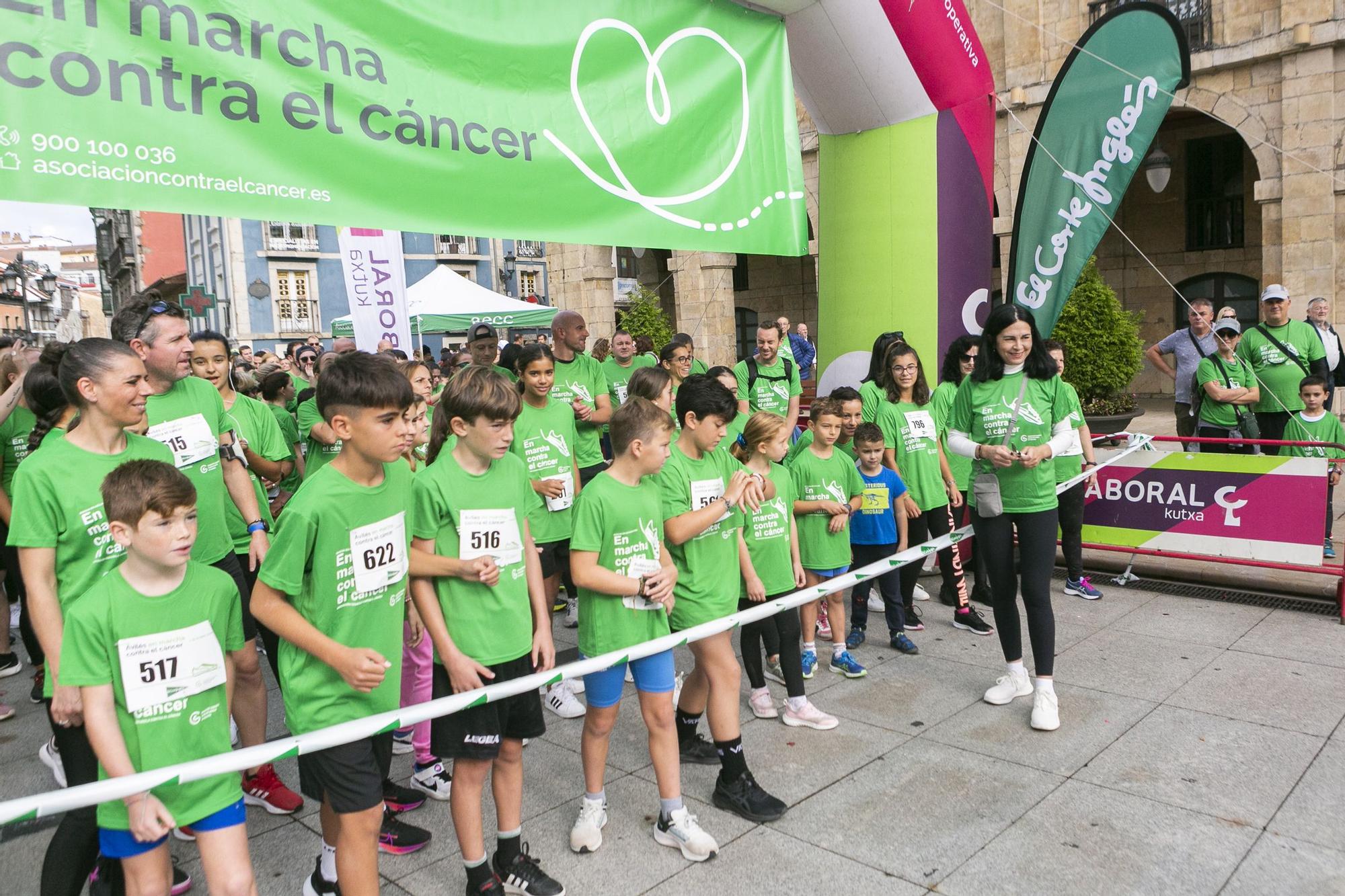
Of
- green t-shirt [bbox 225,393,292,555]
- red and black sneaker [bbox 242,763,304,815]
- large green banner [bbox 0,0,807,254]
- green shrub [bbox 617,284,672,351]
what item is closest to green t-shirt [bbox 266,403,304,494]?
green t-shirt [bbox 225,393,292,555]

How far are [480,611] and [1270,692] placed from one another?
12.8 feet

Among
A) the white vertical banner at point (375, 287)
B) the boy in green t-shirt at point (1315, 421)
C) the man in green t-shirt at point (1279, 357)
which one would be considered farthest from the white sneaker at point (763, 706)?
the white vertical banner at point (375, 287)

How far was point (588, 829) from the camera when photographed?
342 cm

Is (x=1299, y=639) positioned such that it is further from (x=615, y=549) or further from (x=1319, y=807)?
(x=615, y=549)

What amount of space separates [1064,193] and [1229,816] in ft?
13.3

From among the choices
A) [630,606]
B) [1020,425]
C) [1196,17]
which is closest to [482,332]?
[1020,425]

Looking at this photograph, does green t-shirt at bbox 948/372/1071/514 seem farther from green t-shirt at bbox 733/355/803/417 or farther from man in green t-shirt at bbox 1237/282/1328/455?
man in green t-shirt at bbox 1237/282/1328/455

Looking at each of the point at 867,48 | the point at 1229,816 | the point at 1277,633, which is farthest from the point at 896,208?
the point at 1229,816

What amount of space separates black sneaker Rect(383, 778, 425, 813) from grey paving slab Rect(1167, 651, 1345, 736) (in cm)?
350

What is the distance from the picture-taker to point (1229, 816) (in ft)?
11.2

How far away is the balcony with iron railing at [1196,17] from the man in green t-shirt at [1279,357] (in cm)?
874

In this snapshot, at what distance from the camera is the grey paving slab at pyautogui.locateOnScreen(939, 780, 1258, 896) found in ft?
9.94

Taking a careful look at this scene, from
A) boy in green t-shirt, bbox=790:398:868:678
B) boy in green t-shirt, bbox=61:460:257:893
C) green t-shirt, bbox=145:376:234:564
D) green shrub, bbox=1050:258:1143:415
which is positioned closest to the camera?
boy in green t-shirt, bbox=61:460:257:893

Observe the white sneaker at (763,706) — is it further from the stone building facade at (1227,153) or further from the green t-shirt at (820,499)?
the stone building facade at (1227,153)
